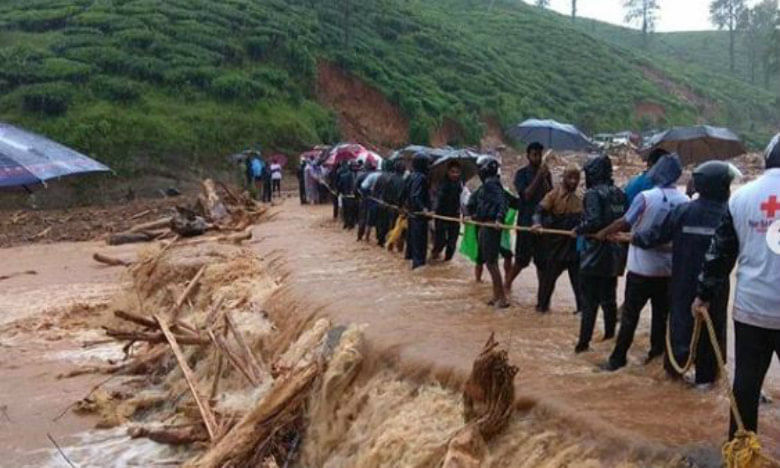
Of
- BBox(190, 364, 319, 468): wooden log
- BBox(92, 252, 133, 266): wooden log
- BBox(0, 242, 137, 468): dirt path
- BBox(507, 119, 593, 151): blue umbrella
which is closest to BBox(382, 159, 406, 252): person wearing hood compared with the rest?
BBox(0, 242, 137, 468): dirt path

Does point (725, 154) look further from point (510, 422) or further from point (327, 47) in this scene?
point (327, 47)

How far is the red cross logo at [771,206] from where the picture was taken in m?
3.94

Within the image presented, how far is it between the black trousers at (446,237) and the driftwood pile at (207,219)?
8.25m

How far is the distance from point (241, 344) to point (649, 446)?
498 centimetres

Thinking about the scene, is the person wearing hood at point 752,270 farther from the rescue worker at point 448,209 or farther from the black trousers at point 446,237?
the black trousers at point 446,237

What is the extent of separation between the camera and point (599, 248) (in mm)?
6531

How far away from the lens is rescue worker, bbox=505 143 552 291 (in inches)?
345

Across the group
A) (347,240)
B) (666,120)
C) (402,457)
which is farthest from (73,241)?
(666,120)

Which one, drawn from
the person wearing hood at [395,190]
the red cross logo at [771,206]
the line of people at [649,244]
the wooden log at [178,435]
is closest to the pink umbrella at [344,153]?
the person wearing hood at [395,190]

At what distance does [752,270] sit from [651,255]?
189 cm

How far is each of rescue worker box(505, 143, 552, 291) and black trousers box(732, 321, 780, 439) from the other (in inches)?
173

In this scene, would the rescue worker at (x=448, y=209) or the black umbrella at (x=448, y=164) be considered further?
the black umbrella at (x=448, y=164)

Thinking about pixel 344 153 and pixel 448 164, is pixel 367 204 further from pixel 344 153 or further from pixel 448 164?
pixel 344 153

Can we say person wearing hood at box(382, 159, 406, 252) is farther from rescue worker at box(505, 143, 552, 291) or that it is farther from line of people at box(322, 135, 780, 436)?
rescue worker at box(505, 143, 552, 291)
